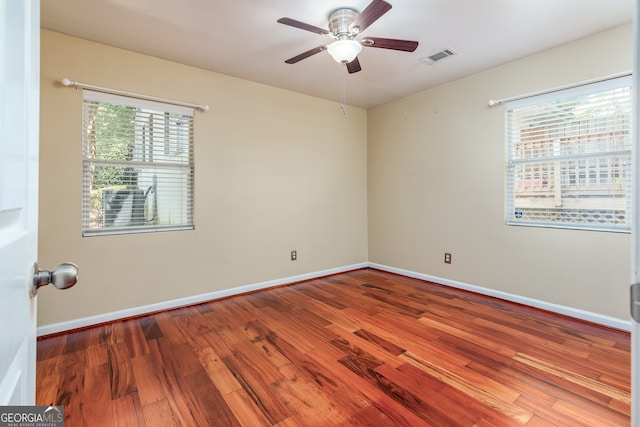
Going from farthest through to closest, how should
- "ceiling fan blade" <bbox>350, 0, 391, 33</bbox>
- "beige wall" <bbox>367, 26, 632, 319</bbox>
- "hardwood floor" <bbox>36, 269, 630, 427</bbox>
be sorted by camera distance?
"beige wall" <bbox>367, 26, 632, 319</bbox>
"ceiling fan blade" <bbox>350, 0, 391, 33</bbox>
"hardwood floor" <bbox>36, 269, 630, 427</bbox>

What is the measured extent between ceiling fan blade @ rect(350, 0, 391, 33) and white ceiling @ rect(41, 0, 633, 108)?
24cm

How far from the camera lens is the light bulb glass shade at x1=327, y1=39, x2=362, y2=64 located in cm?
214

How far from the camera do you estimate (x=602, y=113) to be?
8.51 ft

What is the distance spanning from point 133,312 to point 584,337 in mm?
3911

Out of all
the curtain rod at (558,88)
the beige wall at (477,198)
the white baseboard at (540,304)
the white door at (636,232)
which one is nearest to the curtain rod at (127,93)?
the beige wall at (477,198)

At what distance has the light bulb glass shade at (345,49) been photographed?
2143 millimetres

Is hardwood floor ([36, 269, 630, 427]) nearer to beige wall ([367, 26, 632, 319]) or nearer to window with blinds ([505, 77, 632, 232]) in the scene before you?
beige wall ([367, 26, 632, 319])

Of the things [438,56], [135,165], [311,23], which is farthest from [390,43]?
[135,165]

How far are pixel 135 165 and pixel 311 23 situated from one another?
80.7 inches

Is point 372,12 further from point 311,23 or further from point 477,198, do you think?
point 477,198

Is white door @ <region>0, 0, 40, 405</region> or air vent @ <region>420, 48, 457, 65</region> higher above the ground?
air vent @ <region>420, 48, 457, 65</region>

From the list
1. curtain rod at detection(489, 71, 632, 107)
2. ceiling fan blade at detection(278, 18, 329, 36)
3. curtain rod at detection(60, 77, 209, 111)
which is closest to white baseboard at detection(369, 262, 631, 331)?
curtain rod at detection(489, 71, 632, 107)

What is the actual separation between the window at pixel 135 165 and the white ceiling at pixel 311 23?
567mm

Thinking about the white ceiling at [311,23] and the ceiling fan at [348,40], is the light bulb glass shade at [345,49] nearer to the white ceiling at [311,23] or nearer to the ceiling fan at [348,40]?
the ceiling fan at [348,40]
